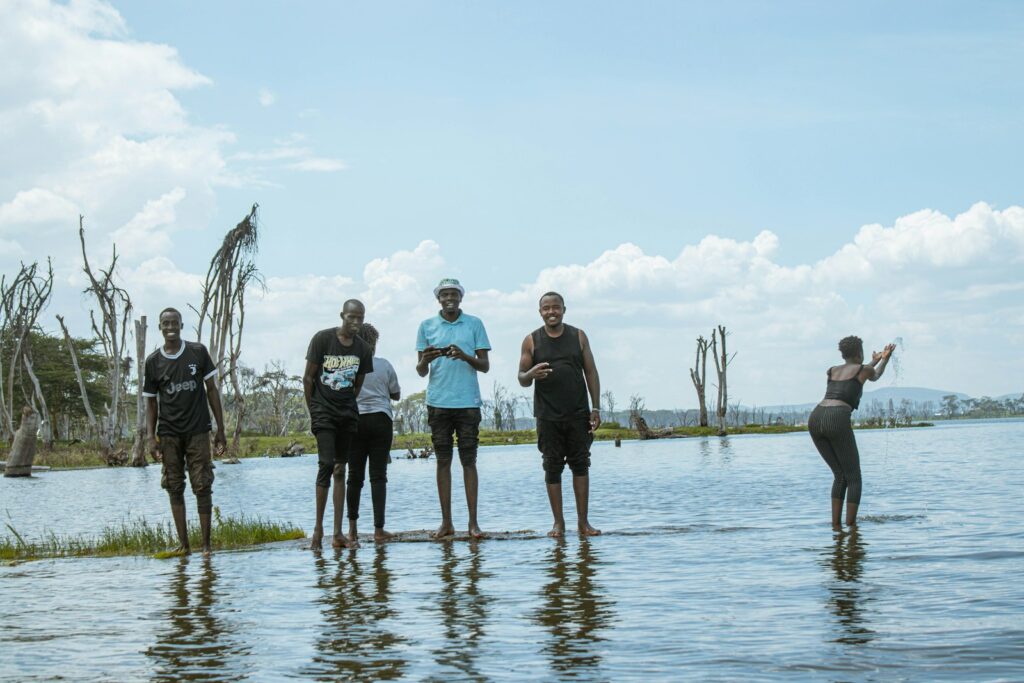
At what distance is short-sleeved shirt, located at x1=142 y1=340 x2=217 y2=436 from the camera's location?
898 centimetres

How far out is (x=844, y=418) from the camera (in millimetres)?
9164

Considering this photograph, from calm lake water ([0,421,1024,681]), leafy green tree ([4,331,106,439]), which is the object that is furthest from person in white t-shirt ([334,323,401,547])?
leafy green tree ([4,331,106,439])

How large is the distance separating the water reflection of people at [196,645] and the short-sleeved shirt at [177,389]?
2185mm

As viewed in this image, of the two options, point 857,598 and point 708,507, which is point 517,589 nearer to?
point 857,598

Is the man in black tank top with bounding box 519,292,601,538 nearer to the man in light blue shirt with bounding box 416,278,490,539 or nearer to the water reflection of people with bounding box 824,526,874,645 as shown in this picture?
the man in light blue shirt with bounding box 416,278,490,539

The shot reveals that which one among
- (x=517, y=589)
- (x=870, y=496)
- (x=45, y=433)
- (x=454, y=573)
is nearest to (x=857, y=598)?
(x=517, y=589)

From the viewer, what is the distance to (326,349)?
360 inches

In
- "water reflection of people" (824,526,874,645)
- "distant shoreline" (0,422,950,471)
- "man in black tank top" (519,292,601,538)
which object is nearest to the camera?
"water reflection of people" (824,526,874,645)

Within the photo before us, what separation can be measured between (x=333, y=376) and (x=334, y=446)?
0.58 meters

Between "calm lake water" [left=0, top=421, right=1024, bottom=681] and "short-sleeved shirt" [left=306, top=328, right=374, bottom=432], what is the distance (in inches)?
43.5

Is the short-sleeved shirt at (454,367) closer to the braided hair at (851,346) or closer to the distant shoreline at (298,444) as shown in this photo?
the braided hair at (851,346)

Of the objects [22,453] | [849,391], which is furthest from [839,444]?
[22,453]

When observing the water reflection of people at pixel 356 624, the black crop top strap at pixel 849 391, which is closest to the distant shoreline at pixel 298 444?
the water reflection of people at pixel 356 624

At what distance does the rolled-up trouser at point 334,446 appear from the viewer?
902cm
